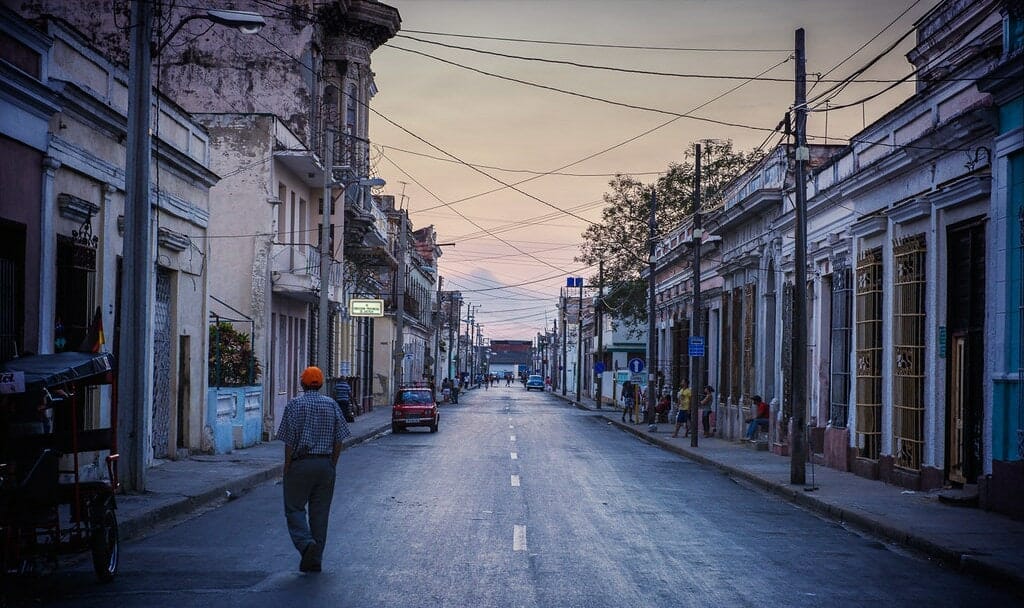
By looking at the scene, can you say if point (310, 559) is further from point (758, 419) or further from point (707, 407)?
point (707, 407)

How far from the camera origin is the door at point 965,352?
18688 millimetres

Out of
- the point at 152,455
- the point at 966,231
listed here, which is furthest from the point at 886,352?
the point at 152,455

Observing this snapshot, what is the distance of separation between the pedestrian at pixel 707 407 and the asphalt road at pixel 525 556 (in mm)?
17701

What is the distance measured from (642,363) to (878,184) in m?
26.3

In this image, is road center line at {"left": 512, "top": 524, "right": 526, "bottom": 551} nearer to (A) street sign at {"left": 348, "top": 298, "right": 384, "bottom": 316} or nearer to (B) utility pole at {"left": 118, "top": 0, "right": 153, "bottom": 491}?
(B) utility pole at {"left": 118, "top": 0, "right": 153, "bottom": 491}

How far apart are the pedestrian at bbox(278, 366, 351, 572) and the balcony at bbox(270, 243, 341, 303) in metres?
23.6

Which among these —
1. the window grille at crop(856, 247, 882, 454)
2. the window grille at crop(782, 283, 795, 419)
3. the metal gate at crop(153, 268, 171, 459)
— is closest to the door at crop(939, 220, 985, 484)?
the window grille at crop(856, 247, 882, 454)

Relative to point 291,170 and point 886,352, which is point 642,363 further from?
point 886,352

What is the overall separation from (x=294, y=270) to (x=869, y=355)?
17.3 metres

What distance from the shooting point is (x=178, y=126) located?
23375 mm

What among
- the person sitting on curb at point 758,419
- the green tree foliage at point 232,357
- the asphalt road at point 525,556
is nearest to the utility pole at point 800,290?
the asphalt road at point 525,556

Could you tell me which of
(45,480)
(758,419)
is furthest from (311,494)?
(758,419)

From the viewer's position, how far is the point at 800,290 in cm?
2119

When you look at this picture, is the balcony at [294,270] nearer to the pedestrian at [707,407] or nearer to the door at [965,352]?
the pedestrian at [707,407]
